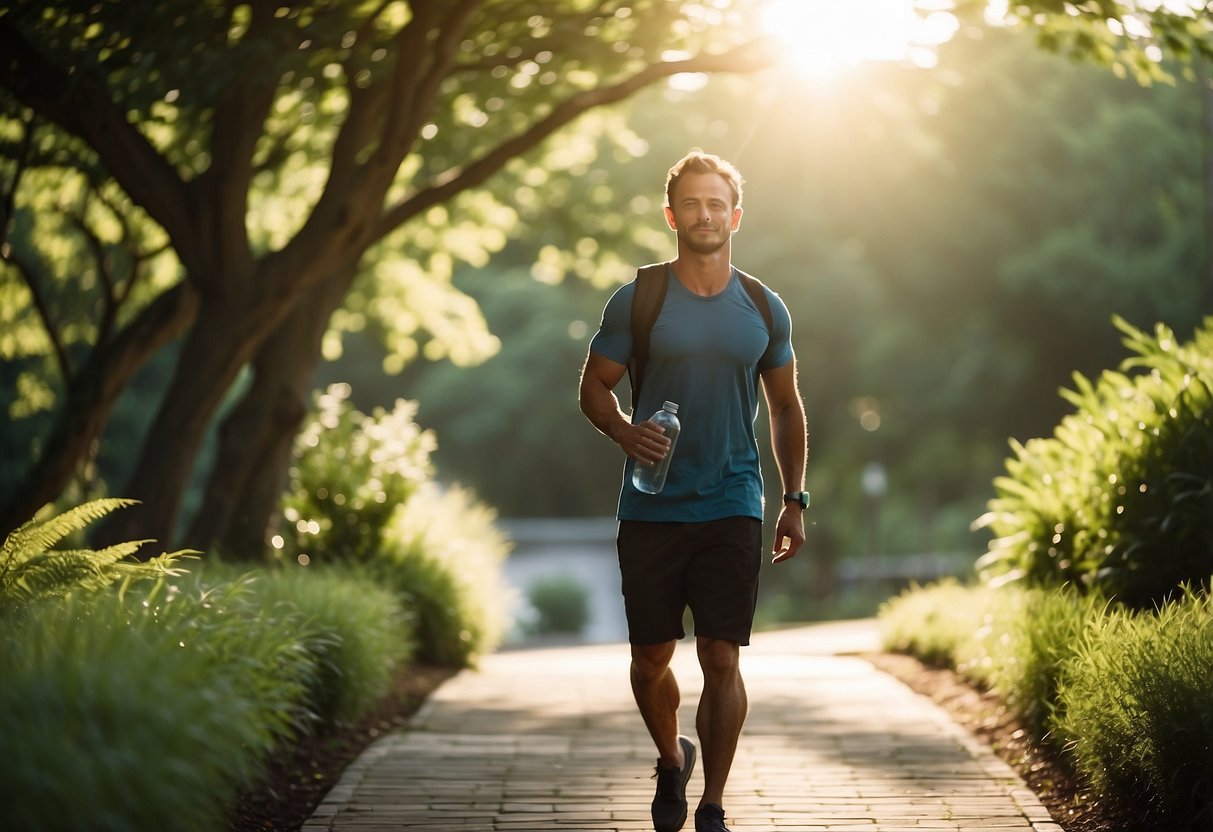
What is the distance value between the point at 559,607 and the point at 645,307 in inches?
1208

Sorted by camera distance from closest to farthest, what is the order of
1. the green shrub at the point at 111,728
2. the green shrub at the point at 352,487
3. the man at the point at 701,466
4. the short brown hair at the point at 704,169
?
the green shrub at the point at 111,728, the man at the point at 701,466, the short brown hair at the point at 704,169, the green shrub at the point at 352,487

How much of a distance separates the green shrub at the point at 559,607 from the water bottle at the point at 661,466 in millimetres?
30224

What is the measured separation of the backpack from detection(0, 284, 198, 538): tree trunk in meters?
6.15

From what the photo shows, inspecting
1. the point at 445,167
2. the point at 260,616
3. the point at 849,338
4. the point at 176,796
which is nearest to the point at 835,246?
the point at 849,338

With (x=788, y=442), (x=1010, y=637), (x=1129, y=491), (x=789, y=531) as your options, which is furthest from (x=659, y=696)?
(x=1129, y=491)

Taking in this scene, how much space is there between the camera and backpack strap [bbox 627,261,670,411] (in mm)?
5629

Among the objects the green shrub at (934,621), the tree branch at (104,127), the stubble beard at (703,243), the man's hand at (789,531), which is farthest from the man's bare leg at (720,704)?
the tree branch at (104,127)

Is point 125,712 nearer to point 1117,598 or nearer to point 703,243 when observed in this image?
point 703,243

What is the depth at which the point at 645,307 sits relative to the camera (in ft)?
18.5

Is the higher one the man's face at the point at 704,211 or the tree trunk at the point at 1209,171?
the man's face at the point at 704,211

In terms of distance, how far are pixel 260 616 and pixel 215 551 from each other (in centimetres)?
484

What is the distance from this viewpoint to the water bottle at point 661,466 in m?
5.47

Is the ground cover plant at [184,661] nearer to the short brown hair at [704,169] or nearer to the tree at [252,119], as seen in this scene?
the tree at [252,119]

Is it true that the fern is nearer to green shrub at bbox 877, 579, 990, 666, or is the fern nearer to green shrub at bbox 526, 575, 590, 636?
green shrub at bbox 877, 579, 990, 666
